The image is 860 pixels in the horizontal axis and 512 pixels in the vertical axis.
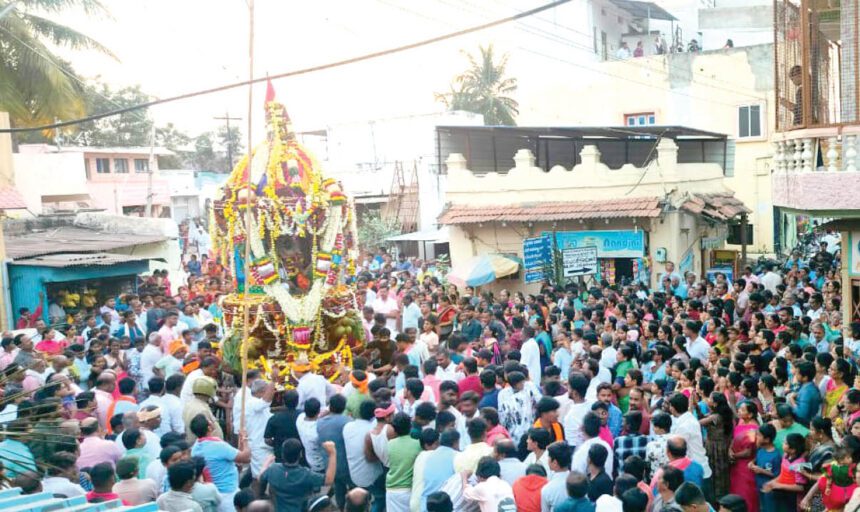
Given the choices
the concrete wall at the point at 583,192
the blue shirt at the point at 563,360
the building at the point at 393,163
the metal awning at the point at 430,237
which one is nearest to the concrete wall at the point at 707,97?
the building at the point at 393,163

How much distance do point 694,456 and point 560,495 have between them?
151cm

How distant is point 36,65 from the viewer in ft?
57.7

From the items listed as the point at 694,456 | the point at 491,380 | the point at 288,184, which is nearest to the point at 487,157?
the point at 288,184

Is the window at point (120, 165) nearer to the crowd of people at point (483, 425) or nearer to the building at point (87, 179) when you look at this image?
the building at point (87, 179)

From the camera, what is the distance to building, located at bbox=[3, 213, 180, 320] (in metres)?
15.9

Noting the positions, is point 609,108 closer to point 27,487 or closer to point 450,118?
point 450,118

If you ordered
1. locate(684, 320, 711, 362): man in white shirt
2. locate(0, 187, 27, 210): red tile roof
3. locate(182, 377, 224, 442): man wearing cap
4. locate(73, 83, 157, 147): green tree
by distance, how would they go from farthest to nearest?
locate(73, 83, 157, 147): green tree < locate(0, 187, 27, 210): red tile roof < locate(684, 320, 711, 362): man in white shirt < locate(182, 377, 224, 442): man wearing cap

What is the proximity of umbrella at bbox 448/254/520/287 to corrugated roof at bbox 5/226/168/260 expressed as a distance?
23.8ft

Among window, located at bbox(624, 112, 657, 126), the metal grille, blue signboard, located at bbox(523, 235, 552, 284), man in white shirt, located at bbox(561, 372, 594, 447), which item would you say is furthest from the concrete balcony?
window, located at bbox(624, 112, 657, 126)

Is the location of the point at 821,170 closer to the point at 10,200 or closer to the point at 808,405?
the point at 808,405

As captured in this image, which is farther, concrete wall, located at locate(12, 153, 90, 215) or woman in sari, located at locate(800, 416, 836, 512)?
concrete wall, located at locate(12, 153, 90, 215)

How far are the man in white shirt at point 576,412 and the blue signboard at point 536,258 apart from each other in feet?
31.4

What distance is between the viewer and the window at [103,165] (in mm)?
34269

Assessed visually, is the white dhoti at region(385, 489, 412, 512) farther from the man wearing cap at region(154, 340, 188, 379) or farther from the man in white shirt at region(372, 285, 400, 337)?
the man in white shirt at region(372, 285, 400, 337)
